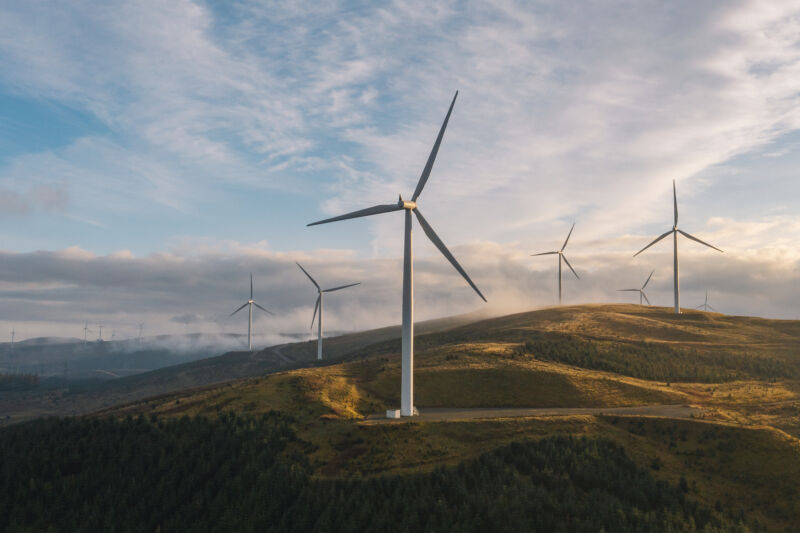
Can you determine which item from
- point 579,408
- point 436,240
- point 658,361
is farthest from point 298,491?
point 658,361

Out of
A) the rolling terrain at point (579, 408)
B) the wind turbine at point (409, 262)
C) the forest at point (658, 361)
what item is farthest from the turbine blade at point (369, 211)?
the forest at point (658, 361)

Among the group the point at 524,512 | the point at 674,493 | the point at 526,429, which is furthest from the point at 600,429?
the point at 524,512

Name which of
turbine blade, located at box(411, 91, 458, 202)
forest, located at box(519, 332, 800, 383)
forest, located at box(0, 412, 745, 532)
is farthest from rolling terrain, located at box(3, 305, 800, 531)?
turbine blade, located at box(411, 91, 458, 202)

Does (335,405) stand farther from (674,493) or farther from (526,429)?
(674,493)

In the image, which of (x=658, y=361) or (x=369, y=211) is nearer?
(x=369, y=211)

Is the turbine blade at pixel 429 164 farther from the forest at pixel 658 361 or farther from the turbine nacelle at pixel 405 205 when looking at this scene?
the forest at pixel 658 361

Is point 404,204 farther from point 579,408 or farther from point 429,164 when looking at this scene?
point 579,408
